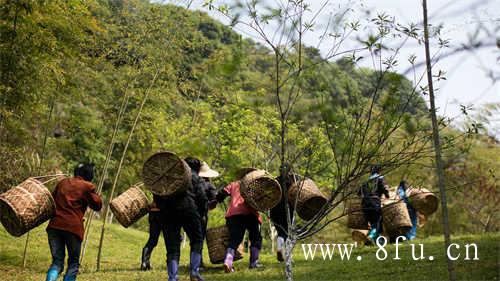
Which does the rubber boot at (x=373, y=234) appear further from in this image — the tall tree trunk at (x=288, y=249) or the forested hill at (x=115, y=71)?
the tall tree trunk at (x=288, y=249)

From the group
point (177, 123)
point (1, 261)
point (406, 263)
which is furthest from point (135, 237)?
point (406, 263)

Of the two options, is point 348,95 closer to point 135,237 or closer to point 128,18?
point 128,18

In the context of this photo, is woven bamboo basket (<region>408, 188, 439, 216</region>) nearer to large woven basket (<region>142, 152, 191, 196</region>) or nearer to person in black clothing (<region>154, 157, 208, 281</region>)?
person in black clothing (<region>154, 157, 208, 281</region>)

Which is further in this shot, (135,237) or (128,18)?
(135,237)

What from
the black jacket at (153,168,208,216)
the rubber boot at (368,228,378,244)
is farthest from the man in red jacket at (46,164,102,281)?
the rubber boot at (368,228,378,244)

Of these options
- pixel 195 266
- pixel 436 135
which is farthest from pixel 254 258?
pixel 436 135

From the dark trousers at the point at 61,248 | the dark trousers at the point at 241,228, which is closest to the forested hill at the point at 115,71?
the dark trousers at the point at 241,228

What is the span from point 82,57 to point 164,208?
594 cm

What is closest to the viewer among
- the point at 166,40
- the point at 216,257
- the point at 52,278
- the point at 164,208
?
the point at 52,278

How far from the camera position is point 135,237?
22641mm

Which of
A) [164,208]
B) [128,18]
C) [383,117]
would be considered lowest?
[164,208]

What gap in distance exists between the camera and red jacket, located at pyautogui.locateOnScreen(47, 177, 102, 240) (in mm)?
8109

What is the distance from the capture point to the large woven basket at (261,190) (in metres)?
8.91

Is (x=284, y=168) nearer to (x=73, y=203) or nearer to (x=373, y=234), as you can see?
(x=73, y=203)
